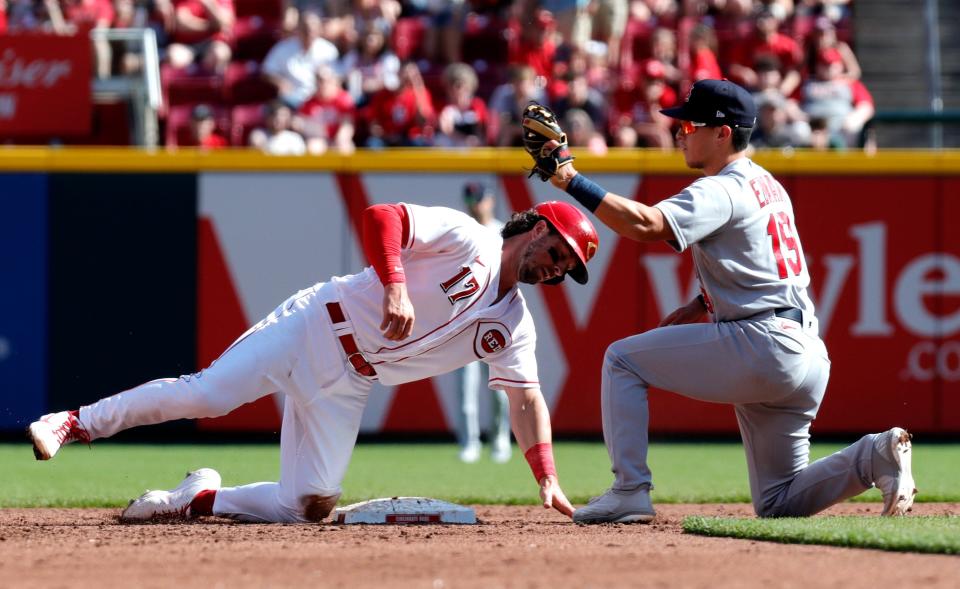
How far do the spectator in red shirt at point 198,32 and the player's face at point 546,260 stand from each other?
8660 millimetres

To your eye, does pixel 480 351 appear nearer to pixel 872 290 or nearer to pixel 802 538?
pixel 802 538

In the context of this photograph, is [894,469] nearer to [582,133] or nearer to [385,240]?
[385,240]

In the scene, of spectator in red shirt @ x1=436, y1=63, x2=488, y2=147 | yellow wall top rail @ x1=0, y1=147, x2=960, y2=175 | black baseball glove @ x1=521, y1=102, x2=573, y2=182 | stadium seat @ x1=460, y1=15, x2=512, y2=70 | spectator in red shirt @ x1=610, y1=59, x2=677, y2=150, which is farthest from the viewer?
stadium seat @ x1=460, y1=15, x2=512, y2=70

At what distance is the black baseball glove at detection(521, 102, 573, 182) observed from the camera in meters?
5.02

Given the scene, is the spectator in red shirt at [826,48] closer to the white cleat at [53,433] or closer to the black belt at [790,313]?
the black belt at [790,313]

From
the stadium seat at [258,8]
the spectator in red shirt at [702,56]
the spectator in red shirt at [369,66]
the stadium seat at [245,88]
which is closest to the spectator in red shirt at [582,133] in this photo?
the spectator in red shirt at [702,56]

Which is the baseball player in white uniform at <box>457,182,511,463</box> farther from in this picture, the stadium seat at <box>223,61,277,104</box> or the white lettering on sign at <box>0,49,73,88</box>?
the stadium seat at <box>223,61,277,104</box>

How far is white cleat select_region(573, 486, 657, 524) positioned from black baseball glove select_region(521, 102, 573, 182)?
1356 mm

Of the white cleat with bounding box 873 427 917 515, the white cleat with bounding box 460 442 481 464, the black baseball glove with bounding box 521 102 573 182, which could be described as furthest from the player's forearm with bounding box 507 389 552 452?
the white cleat with bounding box 460 442 481 464

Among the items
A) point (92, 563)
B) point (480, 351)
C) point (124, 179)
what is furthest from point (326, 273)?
point (92, 563)

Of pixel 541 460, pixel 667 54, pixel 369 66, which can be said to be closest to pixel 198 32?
pixel 369 66

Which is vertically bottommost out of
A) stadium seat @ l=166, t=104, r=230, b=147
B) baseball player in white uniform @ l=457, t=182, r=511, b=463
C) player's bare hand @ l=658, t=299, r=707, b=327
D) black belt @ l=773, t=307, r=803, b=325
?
baseball player in white uniform @ l=457, t=182, r=511, b=463

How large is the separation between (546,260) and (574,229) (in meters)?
0.16

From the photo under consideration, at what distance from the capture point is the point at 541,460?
557cm
